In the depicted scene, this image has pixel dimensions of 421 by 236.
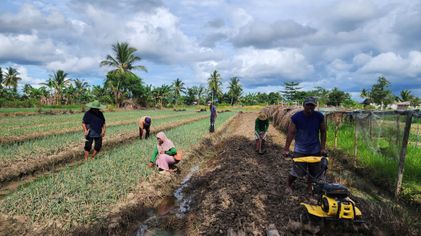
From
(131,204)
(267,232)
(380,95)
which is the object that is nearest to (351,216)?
(267,232)

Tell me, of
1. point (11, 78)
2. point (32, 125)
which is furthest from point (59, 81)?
point (32, 125)

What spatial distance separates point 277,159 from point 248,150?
1.43 m

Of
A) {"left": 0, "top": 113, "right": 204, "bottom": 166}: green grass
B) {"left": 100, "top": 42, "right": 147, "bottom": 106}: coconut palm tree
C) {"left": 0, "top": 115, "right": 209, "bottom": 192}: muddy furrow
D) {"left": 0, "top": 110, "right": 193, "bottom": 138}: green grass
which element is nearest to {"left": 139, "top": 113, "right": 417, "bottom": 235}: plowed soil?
{"left": 0, "top": 115, "right": 209, "bottom": 192}: muddy furrow

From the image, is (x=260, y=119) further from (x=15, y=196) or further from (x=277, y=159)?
(x=15, y=196)

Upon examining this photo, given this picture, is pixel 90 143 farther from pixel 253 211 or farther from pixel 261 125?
pixel 253 211

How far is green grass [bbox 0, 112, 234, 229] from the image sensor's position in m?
3.73

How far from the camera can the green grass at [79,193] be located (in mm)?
3729

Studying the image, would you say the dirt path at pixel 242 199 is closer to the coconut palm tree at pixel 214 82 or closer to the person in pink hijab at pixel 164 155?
the person in pink hijab at pixel 164 155

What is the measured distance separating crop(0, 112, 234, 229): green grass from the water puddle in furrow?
0.58m

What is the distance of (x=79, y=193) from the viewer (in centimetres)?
441

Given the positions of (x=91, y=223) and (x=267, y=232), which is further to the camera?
(x=91, y=223)

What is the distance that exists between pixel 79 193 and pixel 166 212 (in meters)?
1.38

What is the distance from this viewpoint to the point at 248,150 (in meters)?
8.93

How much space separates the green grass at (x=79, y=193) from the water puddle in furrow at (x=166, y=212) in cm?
58
